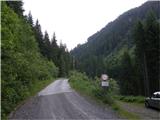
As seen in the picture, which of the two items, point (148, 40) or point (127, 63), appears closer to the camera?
point (148, 40)

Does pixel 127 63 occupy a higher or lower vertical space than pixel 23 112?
higher

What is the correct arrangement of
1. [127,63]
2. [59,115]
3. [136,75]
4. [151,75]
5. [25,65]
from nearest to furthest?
[59,115]
[25,65]
[151,75]
[136,75]
[127,63]

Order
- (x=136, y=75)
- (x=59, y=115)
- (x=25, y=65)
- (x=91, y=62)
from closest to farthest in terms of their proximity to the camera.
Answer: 1. (x=59, y=115)
2. (x=25, y=65)
3. (x=136, y=75)
4. (x=91, y=62)

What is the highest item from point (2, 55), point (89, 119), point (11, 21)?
point (11, 21)

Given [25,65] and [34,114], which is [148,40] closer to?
[25,65]

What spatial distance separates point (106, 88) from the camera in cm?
3016

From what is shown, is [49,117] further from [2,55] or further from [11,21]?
[11,21]

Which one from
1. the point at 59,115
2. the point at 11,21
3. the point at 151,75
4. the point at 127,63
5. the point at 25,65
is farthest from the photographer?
the point at 127,63

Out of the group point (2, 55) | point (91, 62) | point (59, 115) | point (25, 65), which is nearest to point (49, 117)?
point (59, 115)

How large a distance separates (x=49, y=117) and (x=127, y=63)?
58182 mm

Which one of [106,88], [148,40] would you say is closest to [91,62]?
[148,40]

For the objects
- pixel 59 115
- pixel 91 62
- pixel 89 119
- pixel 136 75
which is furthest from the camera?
pixel 91 62

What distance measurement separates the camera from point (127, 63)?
77.3 meters

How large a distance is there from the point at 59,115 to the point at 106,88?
952 cm
